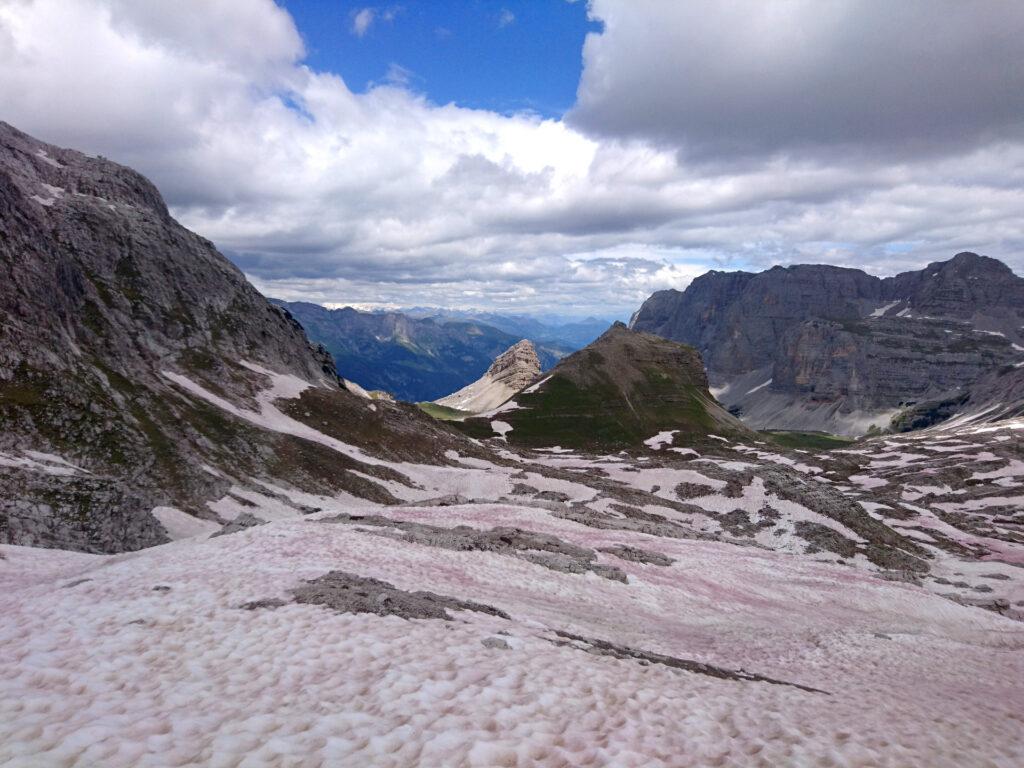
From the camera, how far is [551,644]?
648 inches

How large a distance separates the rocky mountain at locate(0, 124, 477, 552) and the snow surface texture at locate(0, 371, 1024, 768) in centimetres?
2274

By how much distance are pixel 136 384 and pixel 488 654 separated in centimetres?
7412

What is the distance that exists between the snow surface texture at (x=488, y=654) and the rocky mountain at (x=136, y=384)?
22.7m

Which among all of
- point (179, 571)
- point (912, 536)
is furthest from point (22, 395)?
point (912, 536)

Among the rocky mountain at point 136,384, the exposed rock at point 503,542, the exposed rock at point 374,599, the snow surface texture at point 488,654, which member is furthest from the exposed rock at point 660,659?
the rocky mountain at point 136,384

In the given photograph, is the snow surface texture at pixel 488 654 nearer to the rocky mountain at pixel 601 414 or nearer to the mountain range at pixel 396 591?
the mountain range at pixel 396 591

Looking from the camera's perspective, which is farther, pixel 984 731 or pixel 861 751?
pixel 984 731

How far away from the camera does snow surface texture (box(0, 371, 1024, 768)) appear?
10.3 meters

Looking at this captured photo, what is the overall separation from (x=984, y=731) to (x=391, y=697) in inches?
580

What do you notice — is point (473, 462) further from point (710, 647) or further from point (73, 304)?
point (710, 647)

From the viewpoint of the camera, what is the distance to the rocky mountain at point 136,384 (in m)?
45.4

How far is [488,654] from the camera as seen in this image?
14867mm

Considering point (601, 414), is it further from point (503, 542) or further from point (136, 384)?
point (503, 542)

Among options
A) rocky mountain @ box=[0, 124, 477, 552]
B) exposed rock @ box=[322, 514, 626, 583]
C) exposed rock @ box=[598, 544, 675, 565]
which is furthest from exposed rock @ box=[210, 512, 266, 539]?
exposed rock @ box=[598, 544, 675, 565]
